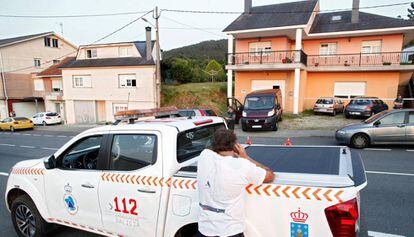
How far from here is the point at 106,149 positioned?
306cm

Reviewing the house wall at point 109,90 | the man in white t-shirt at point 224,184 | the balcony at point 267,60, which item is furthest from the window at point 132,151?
the house wall at point 109,90

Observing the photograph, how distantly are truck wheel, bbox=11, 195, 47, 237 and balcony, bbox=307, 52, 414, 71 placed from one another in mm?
21653

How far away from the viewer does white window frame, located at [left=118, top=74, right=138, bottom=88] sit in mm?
23619

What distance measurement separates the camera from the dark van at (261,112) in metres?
14.3

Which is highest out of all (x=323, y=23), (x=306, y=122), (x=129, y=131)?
(x=323, y=23)

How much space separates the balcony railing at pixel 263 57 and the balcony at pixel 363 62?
1.43 m

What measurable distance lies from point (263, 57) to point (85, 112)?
18.8 m

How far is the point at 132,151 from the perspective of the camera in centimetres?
297

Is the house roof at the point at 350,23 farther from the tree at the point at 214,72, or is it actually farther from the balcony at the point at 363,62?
the tree at the point at 214,72

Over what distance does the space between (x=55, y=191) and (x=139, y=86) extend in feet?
68.5

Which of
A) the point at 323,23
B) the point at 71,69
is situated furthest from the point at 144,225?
the point at 71,69

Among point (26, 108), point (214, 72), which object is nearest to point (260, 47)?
point (214, 72)

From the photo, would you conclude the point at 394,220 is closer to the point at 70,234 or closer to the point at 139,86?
the point at 70,234

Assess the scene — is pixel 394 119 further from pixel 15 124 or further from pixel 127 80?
pixel 15 124
